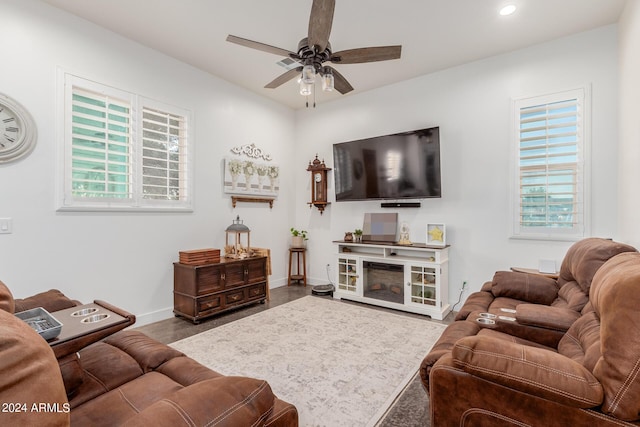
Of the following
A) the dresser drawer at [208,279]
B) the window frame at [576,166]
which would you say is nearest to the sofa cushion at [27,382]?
the dresser drawer at [208,279]

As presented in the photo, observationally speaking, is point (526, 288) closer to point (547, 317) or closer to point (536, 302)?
point (536, 302)

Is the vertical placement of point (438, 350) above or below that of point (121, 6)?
below

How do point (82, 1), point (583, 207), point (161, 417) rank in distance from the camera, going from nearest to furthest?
point (161, 417), point (82, 1), point (583, 207)

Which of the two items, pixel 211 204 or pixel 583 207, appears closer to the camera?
pixel 583 207

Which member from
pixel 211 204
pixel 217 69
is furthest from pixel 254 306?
pixel 217 69

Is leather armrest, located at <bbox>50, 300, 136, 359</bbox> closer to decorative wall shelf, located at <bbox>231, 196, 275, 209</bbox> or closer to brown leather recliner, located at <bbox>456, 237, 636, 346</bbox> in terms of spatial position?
brown leather recliner, located at <bbox>456, 237, 636, 346</bbox>

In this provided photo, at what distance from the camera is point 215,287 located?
366cm

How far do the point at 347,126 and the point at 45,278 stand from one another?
13.9 ft

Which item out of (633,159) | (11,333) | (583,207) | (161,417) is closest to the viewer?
(11,333)

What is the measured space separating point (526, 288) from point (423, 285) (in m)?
1.29

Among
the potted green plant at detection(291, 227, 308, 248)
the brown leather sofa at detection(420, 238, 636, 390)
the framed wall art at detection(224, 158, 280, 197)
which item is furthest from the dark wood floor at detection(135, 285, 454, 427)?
the framed wall art at detection(224, 158, 280, 197)

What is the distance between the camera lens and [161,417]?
2.67ft

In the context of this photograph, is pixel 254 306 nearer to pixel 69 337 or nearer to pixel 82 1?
pixel 69 337

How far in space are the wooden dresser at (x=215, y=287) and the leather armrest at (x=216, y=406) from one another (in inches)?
108
